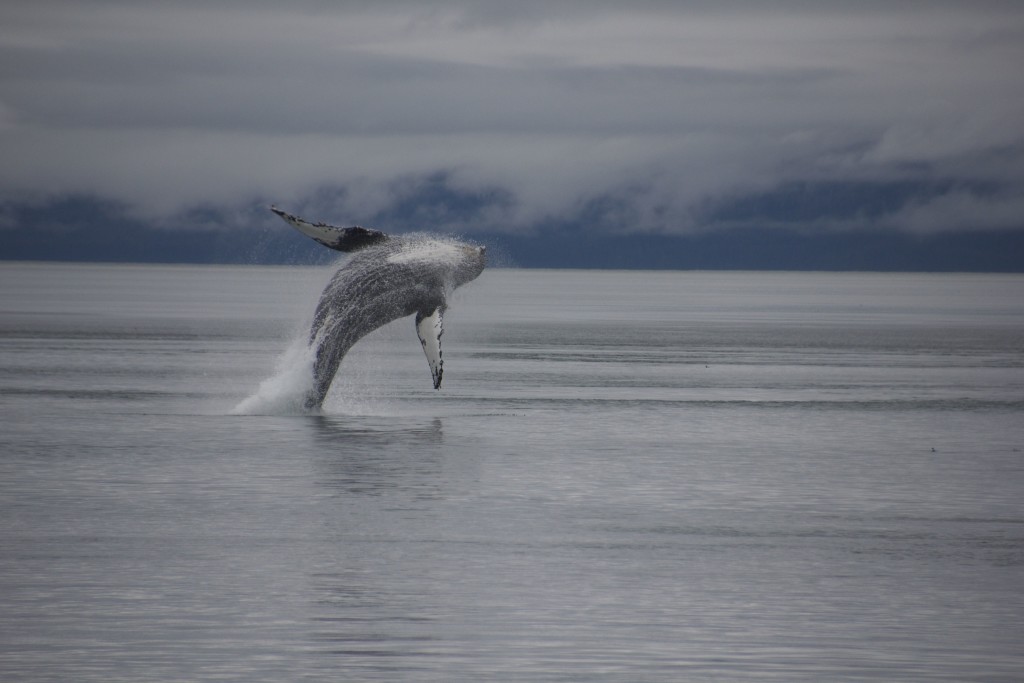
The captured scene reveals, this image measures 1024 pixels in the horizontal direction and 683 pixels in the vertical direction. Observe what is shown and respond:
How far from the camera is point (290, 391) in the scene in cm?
2833

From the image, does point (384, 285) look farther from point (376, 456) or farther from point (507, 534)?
point (507, 534)

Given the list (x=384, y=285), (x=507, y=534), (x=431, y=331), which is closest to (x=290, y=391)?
(x=384, y=285)

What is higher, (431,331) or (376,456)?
(431,331)

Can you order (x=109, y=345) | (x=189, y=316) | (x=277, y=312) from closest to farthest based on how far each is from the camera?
1. (x=109, y=345)
2. (x=189, y=316)
3. (x=277, y=312)

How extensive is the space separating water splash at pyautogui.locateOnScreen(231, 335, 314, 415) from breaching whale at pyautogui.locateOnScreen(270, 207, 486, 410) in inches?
42.6

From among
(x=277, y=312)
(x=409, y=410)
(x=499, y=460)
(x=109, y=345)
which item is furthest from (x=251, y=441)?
(x=277, y=312)

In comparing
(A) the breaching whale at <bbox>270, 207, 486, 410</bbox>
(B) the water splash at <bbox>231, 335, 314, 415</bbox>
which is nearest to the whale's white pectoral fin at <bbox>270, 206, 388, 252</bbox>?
(A) the breaching whale at <bbox>270, 207, 486, 410</bbox>

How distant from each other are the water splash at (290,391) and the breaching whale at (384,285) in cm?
108

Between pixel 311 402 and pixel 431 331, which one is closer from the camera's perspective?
pixel 431 331

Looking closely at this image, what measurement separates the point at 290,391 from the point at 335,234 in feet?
14.1

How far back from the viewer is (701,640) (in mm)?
11680

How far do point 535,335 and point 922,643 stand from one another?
5839cm

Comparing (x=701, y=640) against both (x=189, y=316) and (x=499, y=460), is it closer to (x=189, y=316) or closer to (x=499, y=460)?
(x=499, y=460)

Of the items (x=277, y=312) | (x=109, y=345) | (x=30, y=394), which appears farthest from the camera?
(x=277, y=312)
